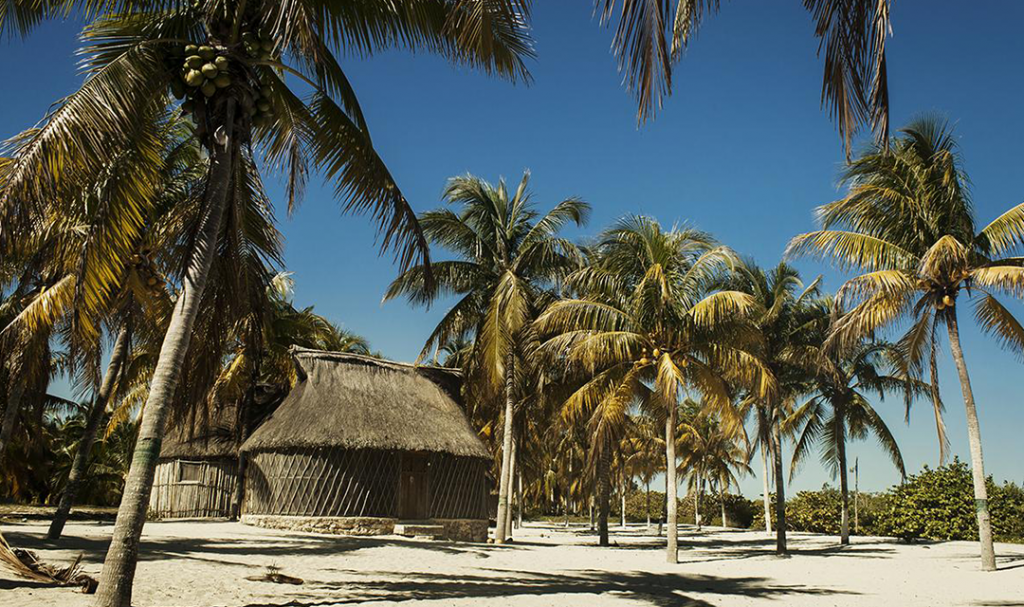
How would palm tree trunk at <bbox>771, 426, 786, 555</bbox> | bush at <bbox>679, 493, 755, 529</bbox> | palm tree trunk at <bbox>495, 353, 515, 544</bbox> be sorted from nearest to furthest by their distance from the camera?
palm tree trunk at <bbox>771, 426, 786, 555</bbox> < palm tree trunk at <bbox>495, 353, 515, 544</bbox> < bush at <bbox>679, 493, 755, 529</bbox>

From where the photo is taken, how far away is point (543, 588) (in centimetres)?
1112

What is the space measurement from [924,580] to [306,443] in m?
15.6

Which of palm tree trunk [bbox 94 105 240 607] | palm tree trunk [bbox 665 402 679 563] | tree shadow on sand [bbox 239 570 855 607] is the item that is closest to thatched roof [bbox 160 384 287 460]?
palm tree trunk [bbox 665 402 679 563]

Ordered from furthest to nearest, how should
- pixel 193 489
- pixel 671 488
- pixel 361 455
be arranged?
pixel 193 489
pixel 361 455
pixel 671 488

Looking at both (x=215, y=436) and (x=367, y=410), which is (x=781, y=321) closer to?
(x=367, y=410)

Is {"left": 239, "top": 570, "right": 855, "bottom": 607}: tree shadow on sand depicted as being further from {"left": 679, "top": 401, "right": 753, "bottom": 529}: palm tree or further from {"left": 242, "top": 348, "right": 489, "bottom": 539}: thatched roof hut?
{"left": 679, "top": 401, "right": 753, "bottom": 529}: palm tree

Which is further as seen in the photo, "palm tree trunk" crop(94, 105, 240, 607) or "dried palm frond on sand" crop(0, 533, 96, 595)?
"dried palm frond on sand" crop(0, 533, 96, 595)

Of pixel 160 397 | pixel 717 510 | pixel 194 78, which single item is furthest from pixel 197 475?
pixel 717 510

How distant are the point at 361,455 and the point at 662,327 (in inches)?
379

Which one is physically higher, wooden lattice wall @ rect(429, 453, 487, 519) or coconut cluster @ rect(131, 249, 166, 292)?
coconut cluster @ rect(131, 249, 166, 292)

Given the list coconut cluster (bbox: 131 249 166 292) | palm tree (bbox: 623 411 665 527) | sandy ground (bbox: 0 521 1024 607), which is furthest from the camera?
palm tree (bbox: 623 411 665 527)

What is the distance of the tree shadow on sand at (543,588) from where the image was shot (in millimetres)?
9273

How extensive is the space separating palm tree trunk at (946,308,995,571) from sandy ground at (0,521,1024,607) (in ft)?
1.92

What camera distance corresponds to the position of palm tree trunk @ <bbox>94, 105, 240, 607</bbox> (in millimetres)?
6371
